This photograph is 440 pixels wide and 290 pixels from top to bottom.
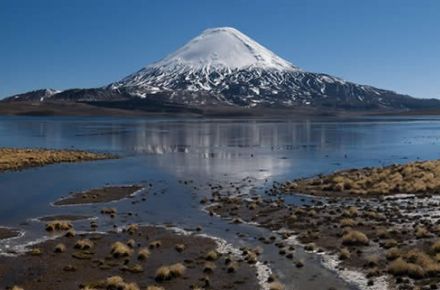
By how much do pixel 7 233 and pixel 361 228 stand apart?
20.1m

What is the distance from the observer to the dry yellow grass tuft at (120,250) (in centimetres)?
2741

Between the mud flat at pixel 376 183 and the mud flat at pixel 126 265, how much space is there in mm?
19478

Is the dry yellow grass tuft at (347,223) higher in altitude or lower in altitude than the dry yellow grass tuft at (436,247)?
lower

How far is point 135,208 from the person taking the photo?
136 ft

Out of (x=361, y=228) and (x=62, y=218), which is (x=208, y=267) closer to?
(x=361, y=228)

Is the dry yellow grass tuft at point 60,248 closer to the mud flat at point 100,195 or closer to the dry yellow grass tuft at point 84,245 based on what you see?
the dry yellow grass tuft at point 84,245

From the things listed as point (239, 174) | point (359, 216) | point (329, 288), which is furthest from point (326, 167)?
point (329, 288)

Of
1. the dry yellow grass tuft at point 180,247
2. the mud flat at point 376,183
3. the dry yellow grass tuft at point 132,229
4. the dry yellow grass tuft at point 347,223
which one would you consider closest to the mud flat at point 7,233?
the dry yellow grass tuft at point 132,229

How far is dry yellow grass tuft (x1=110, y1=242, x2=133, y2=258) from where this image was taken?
27.4 metres

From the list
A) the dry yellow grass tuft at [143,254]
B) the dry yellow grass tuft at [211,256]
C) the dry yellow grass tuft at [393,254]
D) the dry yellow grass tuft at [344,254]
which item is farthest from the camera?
Result: the dry yellow grass tuft at [143,254]

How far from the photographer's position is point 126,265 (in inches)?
1017

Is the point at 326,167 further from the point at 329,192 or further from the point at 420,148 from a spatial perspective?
the point at 420,148

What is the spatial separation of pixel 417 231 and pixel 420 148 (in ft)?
239

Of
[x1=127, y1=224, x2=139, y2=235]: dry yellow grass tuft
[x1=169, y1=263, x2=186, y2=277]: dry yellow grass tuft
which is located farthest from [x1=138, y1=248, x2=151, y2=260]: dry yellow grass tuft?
[x1=127, y1=224, x2=139, y2=235]: dry yellow grass tuft
